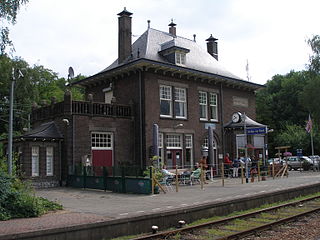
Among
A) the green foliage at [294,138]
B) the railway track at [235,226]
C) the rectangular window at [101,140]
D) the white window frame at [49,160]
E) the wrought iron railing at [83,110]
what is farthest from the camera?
the green foliage at [294,138]

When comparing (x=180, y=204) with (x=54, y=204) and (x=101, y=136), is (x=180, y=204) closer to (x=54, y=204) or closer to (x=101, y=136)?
(x=54, y=204)

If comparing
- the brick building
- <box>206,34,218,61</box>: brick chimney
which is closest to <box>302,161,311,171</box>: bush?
the brick building

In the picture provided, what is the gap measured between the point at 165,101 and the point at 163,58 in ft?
10.8

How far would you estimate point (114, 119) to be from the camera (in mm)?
23797

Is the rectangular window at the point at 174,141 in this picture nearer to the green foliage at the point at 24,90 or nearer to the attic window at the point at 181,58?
the attic window at the point at 181,58

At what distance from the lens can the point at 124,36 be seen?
27000mm

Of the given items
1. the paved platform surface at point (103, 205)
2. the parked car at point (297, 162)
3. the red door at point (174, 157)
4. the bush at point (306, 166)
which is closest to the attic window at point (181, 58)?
the red door at point (174, 157)

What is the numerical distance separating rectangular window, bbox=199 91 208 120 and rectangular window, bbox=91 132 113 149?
764 centimetres

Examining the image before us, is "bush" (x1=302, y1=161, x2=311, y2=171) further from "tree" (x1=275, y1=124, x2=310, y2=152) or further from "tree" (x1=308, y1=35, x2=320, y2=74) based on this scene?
"tree" (x1=275, y1=124, x2=310, y2=152)

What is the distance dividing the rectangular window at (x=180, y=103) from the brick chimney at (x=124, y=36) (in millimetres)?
4337

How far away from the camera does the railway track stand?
9.39 m

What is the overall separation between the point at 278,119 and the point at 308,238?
185 feet

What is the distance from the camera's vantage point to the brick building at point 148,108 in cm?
2253

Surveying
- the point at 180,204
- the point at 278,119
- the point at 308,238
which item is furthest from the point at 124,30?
the point at 278,119
